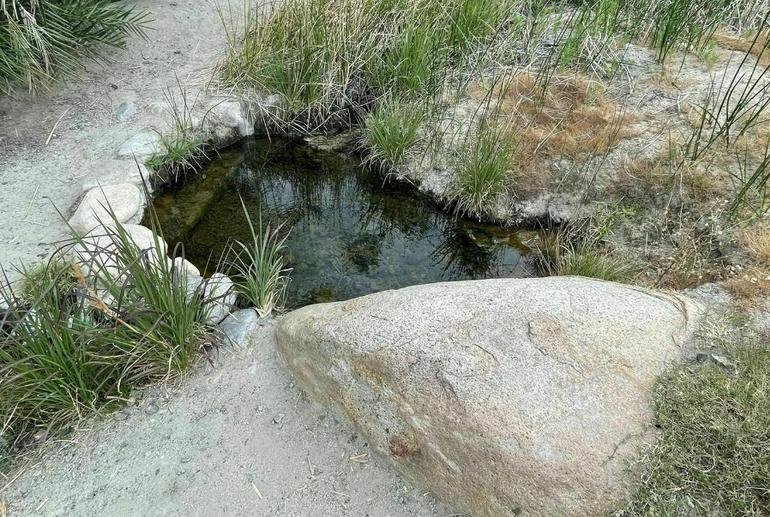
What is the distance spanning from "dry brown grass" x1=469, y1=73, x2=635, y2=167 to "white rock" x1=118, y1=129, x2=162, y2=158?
2308 millimetres

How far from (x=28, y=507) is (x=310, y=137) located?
10.3ft

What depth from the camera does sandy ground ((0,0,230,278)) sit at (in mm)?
3049

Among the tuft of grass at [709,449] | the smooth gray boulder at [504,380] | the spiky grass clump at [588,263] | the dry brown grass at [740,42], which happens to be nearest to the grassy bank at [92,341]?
the smooth gray boulder at [504,380]

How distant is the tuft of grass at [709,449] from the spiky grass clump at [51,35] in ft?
12.9

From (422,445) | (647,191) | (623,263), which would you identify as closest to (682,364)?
(422,445)

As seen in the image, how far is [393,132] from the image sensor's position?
3775mm

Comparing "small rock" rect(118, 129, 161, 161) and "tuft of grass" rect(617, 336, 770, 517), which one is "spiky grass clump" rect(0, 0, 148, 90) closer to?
"small rock" rect(118, 129, 161, 161)

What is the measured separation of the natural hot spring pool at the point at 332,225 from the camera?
3217mm

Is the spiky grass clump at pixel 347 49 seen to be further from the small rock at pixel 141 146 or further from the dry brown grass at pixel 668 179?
the dry brown grass at pixel 668 179

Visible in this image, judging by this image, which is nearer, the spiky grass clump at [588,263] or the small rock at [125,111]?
the spiky grass clump at [588,263]

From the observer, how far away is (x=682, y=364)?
1812 millimetres

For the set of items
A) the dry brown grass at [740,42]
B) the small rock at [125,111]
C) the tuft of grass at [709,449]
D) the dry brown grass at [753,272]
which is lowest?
the small rock at [125,111]

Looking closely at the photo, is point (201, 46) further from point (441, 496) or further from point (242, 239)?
point (441, 496)

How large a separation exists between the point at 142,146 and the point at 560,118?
9.39 ft
